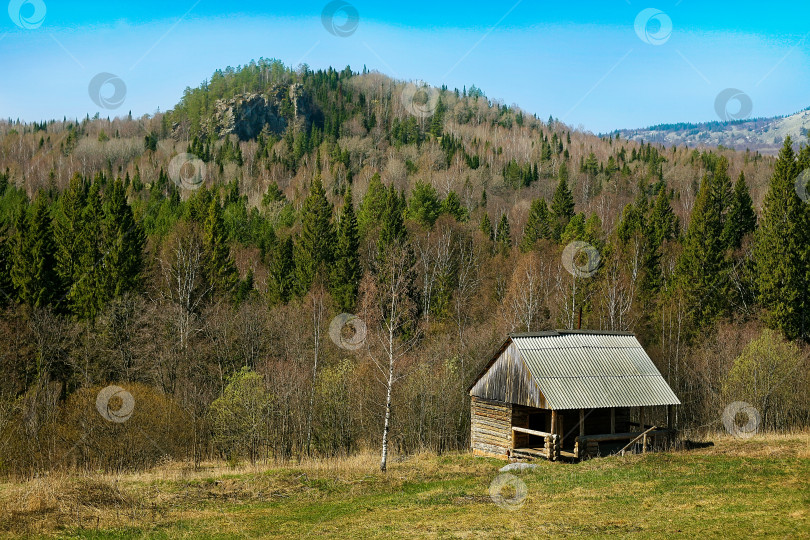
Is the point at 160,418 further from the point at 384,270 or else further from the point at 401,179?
the point at 401,179

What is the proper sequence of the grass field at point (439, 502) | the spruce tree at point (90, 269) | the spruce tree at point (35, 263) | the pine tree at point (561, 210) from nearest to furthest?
the grass field at point (439, 502) < the spruce tree at point (35, 263) < the spruce tree at point (90, 269) < the pine tree at point (561, 210)

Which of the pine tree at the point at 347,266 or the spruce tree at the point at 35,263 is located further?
the pine tree at the point at 347,266

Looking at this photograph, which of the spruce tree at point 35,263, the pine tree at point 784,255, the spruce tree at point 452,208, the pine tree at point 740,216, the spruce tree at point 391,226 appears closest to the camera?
the spruce tree at point 35,263

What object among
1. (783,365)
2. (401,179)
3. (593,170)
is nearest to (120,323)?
(783,365)

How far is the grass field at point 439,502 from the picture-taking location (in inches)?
553

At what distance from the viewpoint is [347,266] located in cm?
5769

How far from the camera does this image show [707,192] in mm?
54625

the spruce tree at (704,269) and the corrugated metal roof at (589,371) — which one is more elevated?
the spruce tree at (704,269)

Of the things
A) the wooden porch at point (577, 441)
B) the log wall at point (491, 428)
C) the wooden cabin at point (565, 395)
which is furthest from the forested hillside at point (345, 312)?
the wooden porch at point (577, 441)

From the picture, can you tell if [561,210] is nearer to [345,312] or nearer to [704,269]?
[704,269]

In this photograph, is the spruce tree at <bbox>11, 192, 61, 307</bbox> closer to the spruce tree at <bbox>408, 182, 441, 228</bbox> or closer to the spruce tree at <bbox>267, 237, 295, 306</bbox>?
the spruce tree at <bbox>267, 237, 295, 306</bbox>

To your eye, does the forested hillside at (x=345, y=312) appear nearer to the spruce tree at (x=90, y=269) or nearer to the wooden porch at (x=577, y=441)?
the spruce tree at (x=90, y=269)

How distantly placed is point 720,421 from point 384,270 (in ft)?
76.9

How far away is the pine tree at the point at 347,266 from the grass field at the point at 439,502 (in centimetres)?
3333
